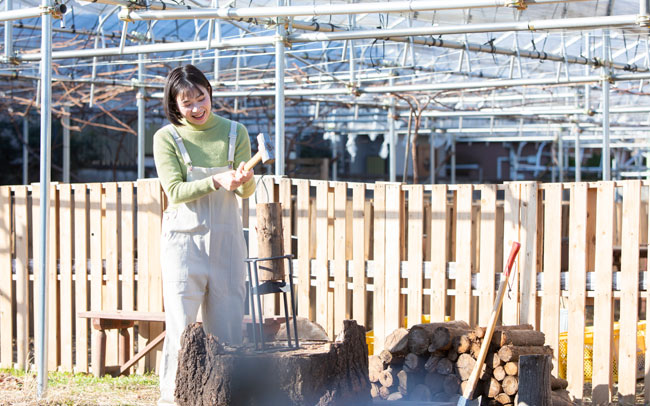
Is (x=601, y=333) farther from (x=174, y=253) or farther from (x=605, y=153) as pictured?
(x=605, y=153)

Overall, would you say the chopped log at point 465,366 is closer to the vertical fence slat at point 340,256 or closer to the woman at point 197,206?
the vertical fence slat at point 340,256

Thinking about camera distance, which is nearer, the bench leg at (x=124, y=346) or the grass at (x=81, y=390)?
the grass at (x=81, y=390)

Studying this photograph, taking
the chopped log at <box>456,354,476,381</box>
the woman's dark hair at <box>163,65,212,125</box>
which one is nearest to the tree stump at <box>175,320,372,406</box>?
the woman's dark hair at <box>163,65,212,125</box>

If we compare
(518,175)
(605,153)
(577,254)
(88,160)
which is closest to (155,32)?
(88,160)

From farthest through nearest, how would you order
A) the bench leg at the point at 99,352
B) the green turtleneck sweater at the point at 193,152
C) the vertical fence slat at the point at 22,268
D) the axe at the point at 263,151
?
1. the vertical fence slat at the point at 22,268
2. the bench leg at the point at 99,352
3. the green turtleneck sweater at the point at 193,152
4. the axe at the point at 263,151

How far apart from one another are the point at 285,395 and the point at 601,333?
2.97 metres

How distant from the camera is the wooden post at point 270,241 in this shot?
4426mm

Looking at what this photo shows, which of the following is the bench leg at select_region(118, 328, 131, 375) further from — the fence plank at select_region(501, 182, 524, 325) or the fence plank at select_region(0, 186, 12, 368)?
the fence plank at select_region(501, 182, 524, 325)

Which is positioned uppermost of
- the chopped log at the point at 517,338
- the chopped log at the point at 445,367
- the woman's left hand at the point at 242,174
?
the woman's left hand at the point at 242,174

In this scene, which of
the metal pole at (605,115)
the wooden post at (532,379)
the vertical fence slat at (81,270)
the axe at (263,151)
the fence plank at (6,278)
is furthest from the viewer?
the metal pole at (605,115)

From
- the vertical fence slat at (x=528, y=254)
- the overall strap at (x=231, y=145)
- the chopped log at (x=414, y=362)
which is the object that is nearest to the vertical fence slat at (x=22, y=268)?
the chopped log at (x=414, y=362)

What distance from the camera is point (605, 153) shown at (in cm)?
1098

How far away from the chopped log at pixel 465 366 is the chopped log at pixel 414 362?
0.79ft

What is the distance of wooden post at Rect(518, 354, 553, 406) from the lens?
4.66 m
